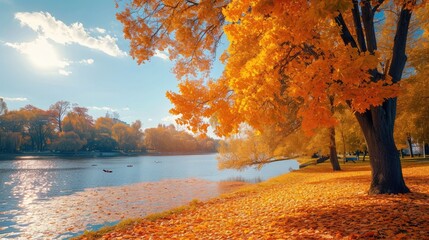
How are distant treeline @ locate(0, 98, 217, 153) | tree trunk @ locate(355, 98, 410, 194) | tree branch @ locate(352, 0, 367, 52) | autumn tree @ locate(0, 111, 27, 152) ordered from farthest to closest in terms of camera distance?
distant treeline @ locate(0, 98, 217, 153) < autumn tree @ locate(0, 111, 27, 152) < tree branch @ locate(352, 0, 367, 52) < tree trunk @ locate(355, 98, 410, 194)

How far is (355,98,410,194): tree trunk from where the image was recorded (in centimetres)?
927

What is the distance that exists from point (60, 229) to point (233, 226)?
30.2 ft

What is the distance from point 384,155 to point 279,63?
4890 millimetres

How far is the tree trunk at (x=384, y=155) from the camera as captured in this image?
9266mm

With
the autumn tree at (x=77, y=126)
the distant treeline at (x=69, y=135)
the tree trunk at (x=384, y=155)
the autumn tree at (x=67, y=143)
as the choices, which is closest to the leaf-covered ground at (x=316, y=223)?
the tree trunk at (x=384, y=155)

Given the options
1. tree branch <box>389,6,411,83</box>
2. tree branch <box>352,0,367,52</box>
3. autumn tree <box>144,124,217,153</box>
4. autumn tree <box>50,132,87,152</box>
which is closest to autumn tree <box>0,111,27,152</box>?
autumn tree <box>50,132,87,152</box>

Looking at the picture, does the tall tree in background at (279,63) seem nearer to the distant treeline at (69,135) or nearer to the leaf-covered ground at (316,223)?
the leaf-covered ground at (316,223)

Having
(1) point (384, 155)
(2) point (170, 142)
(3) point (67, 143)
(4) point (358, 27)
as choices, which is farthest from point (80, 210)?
(2) point (170, 142)

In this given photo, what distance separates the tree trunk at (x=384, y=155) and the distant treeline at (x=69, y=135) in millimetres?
60894

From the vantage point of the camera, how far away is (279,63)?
7672 mm

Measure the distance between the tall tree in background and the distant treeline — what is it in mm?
60250

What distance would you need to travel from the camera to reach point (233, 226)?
7.56 meters

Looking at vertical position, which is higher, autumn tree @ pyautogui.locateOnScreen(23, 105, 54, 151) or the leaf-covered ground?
autumn tree @ pyautogui.locateOnScreen(23, 105, 54, 151)

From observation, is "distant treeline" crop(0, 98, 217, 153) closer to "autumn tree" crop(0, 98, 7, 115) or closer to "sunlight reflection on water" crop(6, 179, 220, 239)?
"autumn tree" crop(0, 98, 7, 115)
